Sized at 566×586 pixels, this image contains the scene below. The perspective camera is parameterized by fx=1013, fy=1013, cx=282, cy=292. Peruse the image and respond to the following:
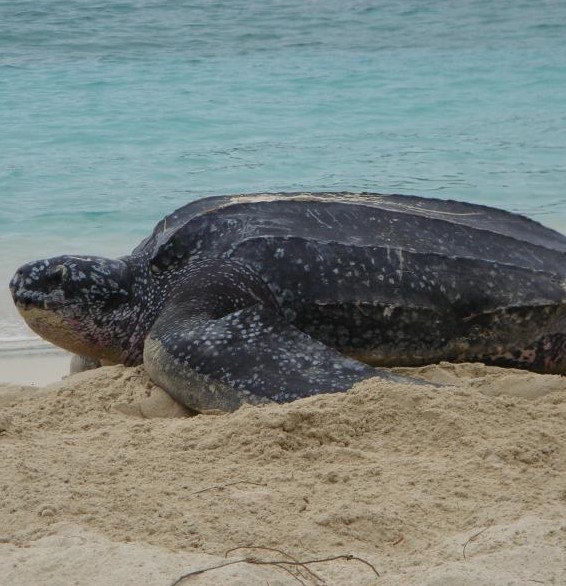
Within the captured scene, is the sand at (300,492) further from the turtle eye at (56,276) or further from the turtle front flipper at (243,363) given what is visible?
the turtle eye at (56,276)

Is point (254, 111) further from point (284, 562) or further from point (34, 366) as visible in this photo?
point (284, 562)

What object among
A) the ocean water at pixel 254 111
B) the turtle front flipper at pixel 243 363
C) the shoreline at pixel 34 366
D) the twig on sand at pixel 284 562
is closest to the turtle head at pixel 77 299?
the turtle front flipper at pixel 243 363

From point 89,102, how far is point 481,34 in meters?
7.72

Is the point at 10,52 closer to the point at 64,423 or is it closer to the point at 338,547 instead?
the point at 64,423

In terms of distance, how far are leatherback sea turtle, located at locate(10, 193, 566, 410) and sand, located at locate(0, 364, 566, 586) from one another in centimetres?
48

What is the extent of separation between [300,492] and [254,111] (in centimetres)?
880

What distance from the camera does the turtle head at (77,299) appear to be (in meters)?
3.16

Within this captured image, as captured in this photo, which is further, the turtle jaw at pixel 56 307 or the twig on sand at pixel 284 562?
the turtle jaw at pixel 56 307

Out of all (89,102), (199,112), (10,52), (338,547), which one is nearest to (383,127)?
(199,112)

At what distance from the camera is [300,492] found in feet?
6.34

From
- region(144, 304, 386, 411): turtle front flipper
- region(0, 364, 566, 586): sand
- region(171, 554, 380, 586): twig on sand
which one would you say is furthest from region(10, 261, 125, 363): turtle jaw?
region(171, 554, 380, 586): twig on sand

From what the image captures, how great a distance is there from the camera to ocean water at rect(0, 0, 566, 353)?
705 cm

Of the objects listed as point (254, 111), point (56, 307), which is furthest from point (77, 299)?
point (254, 111)

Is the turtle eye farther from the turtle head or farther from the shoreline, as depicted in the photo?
the shoreline
